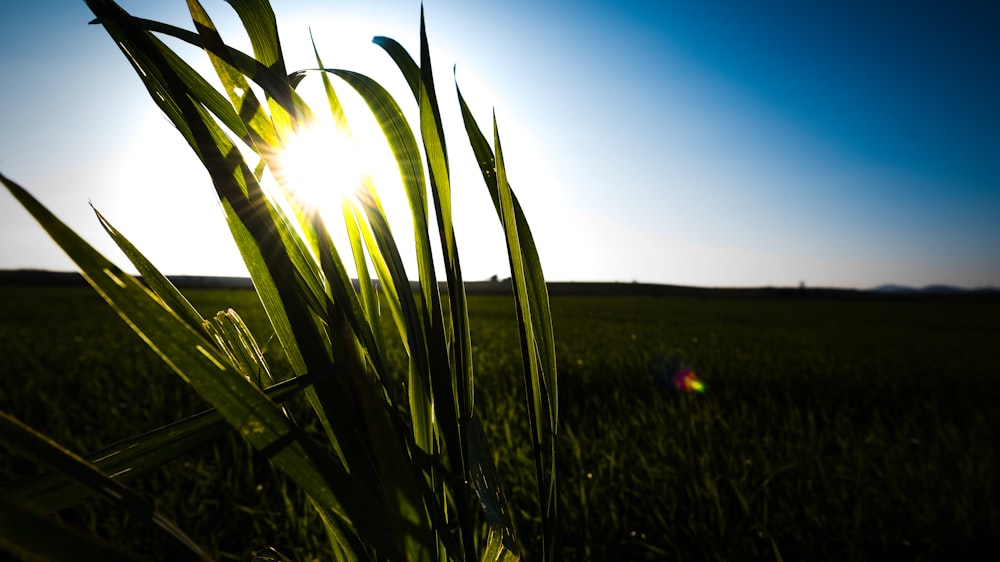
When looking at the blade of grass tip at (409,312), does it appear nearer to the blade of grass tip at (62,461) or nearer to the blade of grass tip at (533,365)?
the blade of grass tip at (533,365)

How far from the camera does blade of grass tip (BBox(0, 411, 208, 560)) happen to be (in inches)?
7.1

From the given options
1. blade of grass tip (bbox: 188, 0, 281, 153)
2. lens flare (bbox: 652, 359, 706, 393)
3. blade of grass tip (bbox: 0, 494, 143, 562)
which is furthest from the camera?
lens flare (bbox: 652, 359, 706, 393)

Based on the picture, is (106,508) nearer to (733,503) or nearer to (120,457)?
(120,457)

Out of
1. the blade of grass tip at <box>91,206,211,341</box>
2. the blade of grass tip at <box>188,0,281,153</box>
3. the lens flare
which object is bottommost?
the lens flare

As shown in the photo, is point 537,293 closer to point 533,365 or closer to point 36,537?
point 533,365

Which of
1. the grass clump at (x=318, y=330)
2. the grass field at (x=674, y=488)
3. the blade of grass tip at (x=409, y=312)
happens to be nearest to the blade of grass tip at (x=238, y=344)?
the grass clump at (x=318, y=330)

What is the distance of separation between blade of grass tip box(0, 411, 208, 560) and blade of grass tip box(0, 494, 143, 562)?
0.03 metres

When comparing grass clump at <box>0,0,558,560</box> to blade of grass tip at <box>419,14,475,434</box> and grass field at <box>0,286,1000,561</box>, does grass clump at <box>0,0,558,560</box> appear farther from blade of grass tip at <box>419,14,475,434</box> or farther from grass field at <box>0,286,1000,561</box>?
grass field at <box>0,286,1000,561</box>

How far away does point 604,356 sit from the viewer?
4.80 metres

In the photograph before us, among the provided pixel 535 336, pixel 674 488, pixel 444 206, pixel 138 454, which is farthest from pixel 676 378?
pixel 138 454

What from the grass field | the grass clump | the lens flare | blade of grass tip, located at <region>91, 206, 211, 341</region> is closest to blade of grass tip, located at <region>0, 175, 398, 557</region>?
the grass clump

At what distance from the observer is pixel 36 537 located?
14cm

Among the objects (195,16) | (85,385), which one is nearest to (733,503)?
(195,16)

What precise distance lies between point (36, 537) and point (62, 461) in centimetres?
5
